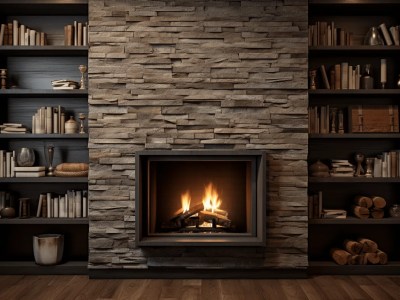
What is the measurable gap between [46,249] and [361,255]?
2.52m

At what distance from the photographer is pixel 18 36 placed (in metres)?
3.94

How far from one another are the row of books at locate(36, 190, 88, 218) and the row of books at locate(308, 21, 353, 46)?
7.40 feet

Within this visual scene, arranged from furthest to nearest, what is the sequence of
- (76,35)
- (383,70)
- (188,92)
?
(383,70), (76,35), (188,92)

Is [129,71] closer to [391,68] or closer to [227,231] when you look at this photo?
[227,231]

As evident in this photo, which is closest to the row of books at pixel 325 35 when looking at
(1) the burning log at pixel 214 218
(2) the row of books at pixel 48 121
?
(1) the burning log at pixel 214 218

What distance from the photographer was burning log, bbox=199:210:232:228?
390cm

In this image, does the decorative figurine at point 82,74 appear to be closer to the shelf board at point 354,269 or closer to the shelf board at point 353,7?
the shelf board at point 353,7

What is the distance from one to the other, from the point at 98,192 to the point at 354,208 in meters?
2.10

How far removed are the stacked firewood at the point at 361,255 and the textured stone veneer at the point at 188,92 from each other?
506 millimetres

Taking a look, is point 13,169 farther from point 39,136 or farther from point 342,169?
point 342,169

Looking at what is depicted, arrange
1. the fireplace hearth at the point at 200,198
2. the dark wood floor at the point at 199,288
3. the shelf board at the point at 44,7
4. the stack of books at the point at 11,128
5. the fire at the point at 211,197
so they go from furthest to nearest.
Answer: the fire at the point at 211,197 → the stack of books at the point at 11,128 → the shelf board at the point at 44,7 → the fireplace hearth at the point at 200,198 → the dark wood floor at the point at 199,288

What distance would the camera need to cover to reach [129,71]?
12.1ft

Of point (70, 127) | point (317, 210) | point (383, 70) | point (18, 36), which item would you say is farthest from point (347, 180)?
point (18, 36)

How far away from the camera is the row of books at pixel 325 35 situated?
156 inches
